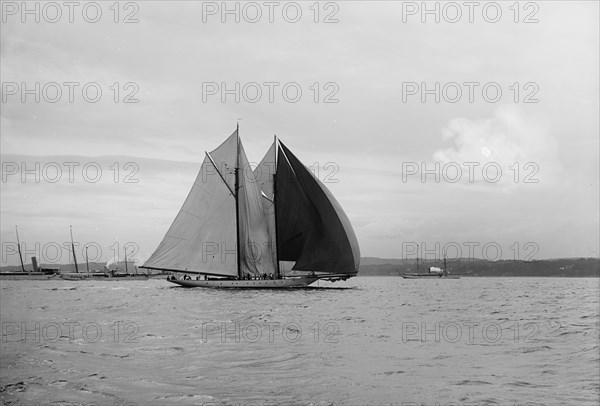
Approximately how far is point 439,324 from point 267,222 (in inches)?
1875

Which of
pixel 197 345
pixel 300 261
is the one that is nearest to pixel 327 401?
pixel 197 345

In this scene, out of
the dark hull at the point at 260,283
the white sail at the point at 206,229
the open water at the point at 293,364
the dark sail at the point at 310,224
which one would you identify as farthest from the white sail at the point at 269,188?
the open water at the point at 293,364

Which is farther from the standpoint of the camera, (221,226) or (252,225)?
(252,225)

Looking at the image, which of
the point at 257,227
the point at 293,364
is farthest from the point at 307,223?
the point at 293,364

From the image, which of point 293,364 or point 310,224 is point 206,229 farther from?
point 293,364

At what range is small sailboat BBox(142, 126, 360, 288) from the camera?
71562 mm

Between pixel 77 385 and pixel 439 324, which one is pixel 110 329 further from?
pixel 439 324

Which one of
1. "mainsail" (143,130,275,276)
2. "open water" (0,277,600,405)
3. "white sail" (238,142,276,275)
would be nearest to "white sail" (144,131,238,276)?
"mainsail" (143,130,275,276)

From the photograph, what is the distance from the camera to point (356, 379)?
15344 mm

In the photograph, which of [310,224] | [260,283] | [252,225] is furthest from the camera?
[260,283]

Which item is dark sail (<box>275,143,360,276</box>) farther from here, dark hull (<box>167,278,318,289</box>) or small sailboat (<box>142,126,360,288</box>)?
dark hull (<box>167,278,318,289</box>)

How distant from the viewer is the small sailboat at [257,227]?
235 feet

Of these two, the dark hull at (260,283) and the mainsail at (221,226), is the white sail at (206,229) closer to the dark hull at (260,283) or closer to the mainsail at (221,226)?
the mainsail at (221,226)

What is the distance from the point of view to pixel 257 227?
251ft
